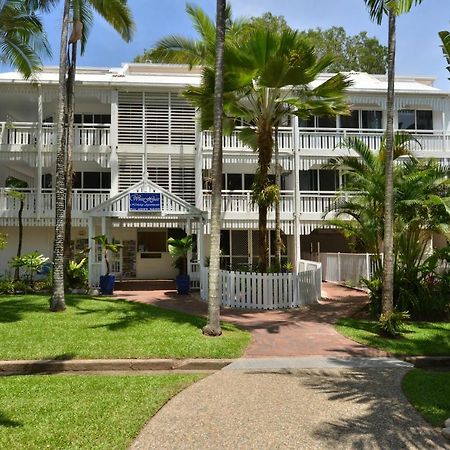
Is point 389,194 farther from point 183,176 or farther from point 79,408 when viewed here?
point 183,176

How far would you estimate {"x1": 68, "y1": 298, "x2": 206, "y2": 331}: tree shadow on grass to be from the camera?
10203 millimetres

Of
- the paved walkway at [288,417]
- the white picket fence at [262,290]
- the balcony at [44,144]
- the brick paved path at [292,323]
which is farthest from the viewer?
the balcony at [44,144]

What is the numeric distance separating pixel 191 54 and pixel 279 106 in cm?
367

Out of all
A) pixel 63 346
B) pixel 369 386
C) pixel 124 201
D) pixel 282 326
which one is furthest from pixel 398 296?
pixel 124 201

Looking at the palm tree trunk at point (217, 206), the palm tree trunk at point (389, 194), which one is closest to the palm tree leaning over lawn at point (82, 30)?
the palm tree trunk at point (217, 206)

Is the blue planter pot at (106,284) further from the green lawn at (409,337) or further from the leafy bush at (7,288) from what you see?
the green lawn at (409,337)

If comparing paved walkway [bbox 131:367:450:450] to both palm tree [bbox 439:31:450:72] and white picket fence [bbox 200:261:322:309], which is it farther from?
white picket fence [bbox 200:261:322:309]

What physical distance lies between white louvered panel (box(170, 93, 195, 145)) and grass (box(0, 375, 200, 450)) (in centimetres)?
1457

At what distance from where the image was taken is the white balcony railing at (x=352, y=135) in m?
20.3

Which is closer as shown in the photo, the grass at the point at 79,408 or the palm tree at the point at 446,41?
the grass at the point at 79,408

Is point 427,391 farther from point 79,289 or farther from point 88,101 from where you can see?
point 88,101

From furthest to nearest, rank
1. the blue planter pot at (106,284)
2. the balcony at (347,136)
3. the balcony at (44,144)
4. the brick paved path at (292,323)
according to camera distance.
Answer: the balcony at (347,136), the balcony at (44,144), the blue planter pot at (106,284), the brick paved path at (292,323)

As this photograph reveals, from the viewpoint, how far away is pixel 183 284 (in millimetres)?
15742

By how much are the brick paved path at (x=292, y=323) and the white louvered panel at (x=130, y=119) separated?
7074 millimetres
